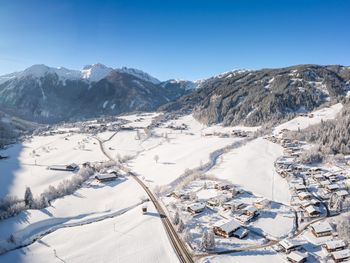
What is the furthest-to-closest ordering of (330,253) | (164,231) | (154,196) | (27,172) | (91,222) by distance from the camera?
1. (27,172)
2. (154,196)
3. (91,222)
4. (164,231)
5. (330,253)

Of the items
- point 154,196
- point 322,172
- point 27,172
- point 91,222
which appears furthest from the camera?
point 27,172

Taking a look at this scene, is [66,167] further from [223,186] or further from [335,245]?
[335,245]

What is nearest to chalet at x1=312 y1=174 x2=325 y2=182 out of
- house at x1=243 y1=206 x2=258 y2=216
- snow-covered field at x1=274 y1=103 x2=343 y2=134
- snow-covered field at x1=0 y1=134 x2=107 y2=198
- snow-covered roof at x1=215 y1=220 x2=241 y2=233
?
house at x1=243 y1=206 x2=258 y2=216

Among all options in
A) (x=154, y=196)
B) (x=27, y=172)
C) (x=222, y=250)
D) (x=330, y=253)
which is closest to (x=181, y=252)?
(x=222, y=250)

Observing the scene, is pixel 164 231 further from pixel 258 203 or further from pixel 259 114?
pixel 259 114

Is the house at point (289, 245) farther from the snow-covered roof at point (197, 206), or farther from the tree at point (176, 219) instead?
the tree at point (176, 219)
